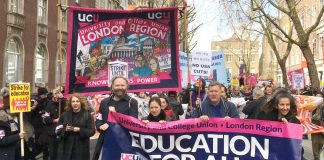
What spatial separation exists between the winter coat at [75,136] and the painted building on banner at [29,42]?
634 inches

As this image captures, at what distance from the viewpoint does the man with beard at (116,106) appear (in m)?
6.28

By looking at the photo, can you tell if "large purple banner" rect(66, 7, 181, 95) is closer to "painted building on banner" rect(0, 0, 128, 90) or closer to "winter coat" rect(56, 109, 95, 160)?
"winter coat" rect(56, 109, 95, 160)

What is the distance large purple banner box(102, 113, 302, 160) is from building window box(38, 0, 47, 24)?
21.9 meters

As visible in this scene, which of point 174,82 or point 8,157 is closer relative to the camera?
point 8,157

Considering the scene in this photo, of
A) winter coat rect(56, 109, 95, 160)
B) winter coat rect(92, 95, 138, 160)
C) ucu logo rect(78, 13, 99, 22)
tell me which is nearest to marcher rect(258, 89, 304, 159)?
winter coat rect(92, 95, 138, 160)

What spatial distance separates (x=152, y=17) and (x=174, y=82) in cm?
107

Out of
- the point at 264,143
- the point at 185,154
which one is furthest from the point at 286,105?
the point at 185,154

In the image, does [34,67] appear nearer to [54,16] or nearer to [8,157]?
[54,16]

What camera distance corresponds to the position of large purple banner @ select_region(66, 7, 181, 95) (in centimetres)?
787

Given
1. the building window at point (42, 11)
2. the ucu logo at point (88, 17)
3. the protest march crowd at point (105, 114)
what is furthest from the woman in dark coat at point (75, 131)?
the building window at point (42, 11)

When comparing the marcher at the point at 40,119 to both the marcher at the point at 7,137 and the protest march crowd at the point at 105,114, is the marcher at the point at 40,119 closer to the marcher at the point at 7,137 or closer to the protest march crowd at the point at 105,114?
the protest march crowd at the point at 105,114

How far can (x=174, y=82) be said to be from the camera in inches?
315

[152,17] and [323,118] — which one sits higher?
[152,17]

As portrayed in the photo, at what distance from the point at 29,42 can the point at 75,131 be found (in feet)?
63.6
